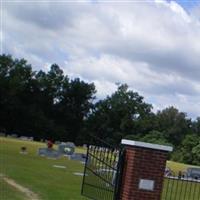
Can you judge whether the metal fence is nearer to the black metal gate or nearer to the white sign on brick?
the black metal gate

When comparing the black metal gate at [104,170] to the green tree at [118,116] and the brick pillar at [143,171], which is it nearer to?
the brick pillar at [143,171]

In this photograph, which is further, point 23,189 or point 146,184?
point 23,189

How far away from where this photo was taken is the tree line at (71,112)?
381 feet

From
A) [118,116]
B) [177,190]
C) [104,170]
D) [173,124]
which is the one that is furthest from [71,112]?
[104,170]

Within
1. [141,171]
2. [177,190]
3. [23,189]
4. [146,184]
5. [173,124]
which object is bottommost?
[23,189]

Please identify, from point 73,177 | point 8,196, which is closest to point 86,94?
point 73,177

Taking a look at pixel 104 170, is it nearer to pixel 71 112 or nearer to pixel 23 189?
pixel 23 189

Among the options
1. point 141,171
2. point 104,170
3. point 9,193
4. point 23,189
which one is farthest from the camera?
point 23,189

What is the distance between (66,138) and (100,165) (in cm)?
10811

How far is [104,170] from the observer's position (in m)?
13.6

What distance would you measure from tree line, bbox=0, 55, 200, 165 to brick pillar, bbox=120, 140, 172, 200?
96675 millimetres

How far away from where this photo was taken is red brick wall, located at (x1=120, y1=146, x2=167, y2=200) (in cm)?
1195

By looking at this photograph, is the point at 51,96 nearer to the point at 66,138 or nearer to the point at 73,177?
the point at 66,138

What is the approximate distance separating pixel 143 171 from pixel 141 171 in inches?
1.9
